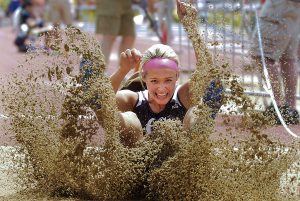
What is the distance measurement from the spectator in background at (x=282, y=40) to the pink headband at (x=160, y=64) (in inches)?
72.6

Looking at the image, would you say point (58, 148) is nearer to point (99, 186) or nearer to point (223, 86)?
point (99, 186)

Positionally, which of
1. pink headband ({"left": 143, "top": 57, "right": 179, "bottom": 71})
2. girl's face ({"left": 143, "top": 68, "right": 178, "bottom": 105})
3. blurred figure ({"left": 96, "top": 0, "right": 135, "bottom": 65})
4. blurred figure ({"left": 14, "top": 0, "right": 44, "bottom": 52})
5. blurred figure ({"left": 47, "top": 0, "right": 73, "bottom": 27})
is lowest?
blurred figure ({"left": 14, "top": 0, "right": 44, "bottom": 52})

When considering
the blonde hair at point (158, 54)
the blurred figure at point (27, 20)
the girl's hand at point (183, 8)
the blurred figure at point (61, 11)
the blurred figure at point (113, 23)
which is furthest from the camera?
the blurred figure at point (27, 20)

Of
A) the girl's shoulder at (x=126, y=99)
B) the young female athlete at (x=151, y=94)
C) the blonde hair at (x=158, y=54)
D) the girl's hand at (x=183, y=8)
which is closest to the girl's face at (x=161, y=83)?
the young female athlete at (x=151, y=94)

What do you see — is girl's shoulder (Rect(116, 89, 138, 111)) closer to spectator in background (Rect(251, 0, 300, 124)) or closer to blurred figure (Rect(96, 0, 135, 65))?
spectator in background (Rect(251, 0, 300, 124))

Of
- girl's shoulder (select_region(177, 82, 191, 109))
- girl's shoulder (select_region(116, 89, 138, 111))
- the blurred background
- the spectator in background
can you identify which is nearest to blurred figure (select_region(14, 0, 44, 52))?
the blurred background

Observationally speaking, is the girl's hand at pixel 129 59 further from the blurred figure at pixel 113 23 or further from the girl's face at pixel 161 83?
the blurred figure at pixel 113 23

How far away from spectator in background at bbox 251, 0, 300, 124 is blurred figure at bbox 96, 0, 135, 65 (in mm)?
2263

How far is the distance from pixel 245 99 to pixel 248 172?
0.37m

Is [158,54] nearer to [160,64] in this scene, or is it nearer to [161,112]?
[160,64]

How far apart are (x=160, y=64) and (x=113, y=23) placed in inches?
199

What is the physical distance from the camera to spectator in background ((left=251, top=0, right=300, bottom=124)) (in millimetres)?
7025

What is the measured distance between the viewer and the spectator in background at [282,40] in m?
7.03

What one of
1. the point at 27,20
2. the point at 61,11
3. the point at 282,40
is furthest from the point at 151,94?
the point at 27,20
